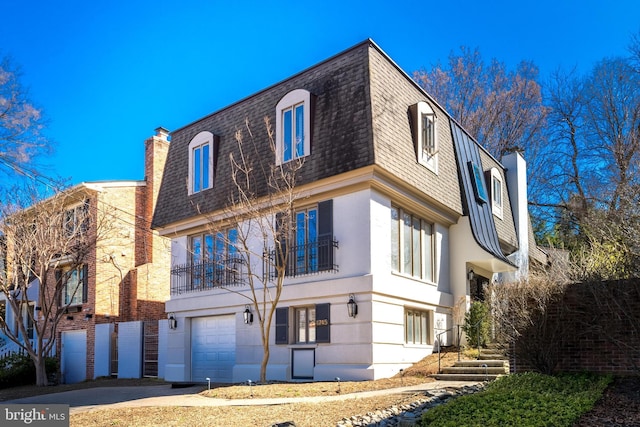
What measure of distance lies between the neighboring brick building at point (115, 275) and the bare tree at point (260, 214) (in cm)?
772

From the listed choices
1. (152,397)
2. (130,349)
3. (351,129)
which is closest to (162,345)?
(130,349)

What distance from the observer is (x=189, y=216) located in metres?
18.9

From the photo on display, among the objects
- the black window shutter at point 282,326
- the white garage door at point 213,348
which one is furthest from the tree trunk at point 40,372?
the black window shutter at point 282,326

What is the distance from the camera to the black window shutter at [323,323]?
1511 cm

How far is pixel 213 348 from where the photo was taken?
18594mm

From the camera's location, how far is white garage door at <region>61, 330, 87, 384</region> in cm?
2442

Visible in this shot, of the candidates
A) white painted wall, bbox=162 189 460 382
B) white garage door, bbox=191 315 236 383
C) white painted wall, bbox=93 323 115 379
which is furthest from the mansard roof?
white painted wall, bbox=93 323 115 379

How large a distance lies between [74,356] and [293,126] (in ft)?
49.1

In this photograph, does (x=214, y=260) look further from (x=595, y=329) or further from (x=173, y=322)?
(x=595, y=329)

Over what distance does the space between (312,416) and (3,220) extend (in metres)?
16.0

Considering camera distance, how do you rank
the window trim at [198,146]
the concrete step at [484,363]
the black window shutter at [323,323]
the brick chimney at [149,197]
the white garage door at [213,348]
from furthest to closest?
1. the brick chimney at [149,197]
2. the window trim at [198,146]
3. the white garage door at [213,348]
4. the black window shutter at [323,323]
5. the concrete step at [484,363]

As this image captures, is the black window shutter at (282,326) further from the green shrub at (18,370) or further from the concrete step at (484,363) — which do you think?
the green shrub at (18,370)

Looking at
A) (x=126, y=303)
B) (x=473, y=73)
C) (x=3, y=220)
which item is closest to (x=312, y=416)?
(x=3, y=220)

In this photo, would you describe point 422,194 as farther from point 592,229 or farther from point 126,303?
point 126,303
